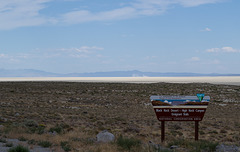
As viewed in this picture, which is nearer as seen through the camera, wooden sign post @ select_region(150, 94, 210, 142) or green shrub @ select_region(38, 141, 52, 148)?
green shrub @ select_region(38, 141, 52, 148)

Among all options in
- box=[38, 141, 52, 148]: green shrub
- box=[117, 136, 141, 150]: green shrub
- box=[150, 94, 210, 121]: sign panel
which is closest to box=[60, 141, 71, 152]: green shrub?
box=[38, 141, 52, 148]: green shrub

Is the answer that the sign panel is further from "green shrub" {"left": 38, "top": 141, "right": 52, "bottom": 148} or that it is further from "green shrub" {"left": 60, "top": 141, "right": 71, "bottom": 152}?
"green shrub" {"left": 38, "top": 141, "right": 52, "bottom": 148}

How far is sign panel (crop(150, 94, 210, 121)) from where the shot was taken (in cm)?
1242

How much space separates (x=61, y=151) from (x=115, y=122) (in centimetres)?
1102

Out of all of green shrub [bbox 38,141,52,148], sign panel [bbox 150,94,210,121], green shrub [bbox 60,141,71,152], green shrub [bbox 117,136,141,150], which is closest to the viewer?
green shrub [bbox 60,141,71,152]

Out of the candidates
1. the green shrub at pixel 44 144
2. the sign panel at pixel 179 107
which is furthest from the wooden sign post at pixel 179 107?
the green shrub at pixel 44 144

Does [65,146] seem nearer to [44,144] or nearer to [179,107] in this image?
[44,144]

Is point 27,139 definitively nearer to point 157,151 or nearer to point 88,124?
point 157,151

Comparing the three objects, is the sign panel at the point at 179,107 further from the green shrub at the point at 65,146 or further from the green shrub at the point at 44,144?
the green shrub at the point at 44,144

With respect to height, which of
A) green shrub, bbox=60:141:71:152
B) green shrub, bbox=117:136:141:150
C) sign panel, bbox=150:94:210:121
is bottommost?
green shrub, bbox=60:141:71:152

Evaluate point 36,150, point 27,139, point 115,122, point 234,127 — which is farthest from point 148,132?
point 36,150

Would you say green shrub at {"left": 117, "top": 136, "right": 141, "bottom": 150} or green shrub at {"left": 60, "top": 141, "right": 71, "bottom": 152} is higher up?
green shrub at {"left": 117, "top": 136, "right": 141, "bottom": 150}

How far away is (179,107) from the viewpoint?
12.4 m

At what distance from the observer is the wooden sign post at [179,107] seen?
40.8ft
